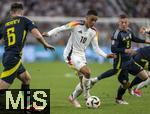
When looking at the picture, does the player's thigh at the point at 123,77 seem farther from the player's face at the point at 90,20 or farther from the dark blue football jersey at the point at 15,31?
the dark blue football jersey at the point at 15,31

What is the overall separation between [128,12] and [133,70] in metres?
19.7

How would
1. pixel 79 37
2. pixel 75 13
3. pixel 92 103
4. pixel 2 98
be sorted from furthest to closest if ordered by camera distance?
1. pixel 75 13
2. pixel 79 37
3. pixel 92 103
4. pixel 2 98

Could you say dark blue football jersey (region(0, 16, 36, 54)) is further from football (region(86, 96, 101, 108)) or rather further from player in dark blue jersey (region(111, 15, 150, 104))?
player in dark blue jersey (region(111, 15, 150, 104))

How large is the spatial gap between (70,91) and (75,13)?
1727 centimetres

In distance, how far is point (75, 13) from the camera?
34.5 meters

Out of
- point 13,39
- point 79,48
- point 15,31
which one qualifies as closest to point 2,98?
point 13,39

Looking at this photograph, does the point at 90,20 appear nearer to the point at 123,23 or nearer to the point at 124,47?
the point at 123,23

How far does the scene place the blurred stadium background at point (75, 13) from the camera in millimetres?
32969

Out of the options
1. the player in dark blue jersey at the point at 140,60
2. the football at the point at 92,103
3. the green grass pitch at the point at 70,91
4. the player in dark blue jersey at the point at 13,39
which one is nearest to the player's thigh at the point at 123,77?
the green grass pitch at the point at 70,91

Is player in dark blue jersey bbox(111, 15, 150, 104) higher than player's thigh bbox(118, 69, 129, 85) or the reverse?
higher

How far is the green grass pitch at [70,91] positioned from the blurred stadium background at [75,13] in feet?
16.7

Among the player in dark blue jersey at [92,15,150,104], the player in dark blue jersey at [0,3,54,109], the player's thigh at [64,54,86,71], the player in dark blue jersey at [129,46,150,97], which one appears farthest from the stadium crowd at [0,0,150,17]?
the player in dark blue jersey at [0,3,54,109]

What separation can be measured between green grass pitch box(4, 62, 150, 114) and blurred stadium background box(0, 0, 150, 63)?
16.7ft

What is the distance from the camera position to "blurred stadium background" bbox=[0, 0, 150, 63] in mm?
32969
